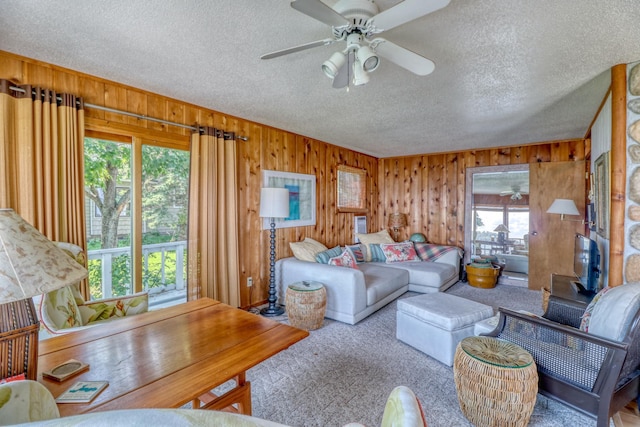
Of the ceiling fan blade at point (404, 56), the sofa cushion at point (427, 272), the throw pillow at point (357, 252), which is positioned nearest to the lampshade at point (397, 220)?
the sofa cushion at point (427, 272)

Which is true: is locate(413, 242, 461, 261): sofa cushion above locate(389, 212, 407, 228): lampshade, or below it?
below

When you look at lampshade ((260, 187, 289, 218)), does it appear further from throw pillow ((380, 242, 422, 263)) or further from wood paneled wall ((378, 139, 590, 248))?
wood paneled wall ((378, 139, 590, 248))

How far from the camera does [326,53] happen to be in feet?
6.61

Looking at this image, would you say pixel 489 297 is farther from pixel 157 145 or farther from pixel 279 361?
pixel 157 145

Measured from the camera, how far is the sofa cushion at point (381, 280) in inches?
140

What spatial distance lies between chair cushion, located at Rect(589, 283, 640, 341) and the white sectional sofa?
200 cm

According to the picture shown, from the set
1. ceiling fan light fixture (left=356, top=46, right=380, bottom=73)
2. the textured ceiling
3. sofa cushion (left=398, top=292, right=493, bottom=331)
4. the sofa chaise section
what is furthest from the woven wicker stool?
the textured ceiling

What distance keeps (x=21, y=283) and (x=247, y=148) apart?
300 cm

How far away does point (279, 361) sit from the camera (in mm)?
2504

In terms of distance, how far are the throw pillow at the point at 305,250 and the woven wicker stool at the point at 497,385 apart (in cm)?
238

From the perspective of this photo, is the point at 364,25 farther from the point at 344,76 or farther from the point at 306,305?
the point at 306,305

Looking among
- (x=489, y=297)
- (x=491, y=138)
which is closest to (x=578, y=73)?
(x=491, y=138)

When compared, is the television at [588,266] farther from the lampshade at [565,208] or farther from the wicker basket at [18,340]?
the wicker basket at [18,340]

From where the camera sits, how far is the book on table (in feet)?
3.20
